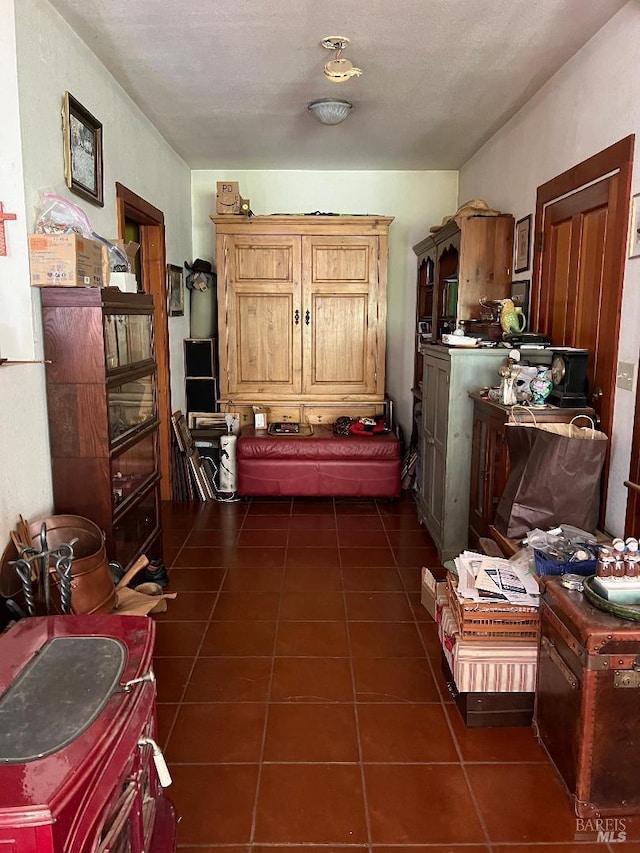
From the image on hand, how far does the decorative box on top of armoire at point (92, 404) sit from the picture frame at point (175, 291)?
1.82 meters

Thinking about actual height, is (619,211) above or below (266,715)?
above

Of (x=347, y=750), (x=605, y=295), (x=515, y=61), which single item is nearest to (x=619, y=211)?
(x=605, y=295)

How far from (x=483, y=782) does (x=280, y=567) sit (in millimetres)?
1911

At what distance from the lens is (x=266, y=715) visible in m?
2.35

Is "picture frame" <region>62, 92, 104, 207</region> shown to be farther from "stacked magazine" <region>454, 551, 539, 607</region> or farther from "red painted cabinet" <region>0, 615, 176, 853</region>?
"stacked magazine" <region>454, 551, 539, 607</region>

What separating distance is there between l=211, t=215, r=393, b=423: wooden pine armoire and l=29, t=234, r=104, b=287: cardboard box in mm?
2684

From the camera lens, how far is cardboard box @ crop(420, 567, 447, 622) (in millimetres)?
2658

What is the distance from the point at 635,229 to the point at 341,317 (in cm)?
290

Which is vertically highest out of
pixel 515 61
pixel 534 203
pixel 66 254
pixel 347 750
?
pixel 515 61

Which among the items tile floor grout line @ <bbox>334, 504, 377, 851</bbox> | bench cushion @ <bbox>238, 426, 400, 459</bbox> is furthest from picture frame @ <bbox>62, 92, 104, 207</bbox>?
tile floor grout line @ <bbox>334, 504, 377, 851</bbox>

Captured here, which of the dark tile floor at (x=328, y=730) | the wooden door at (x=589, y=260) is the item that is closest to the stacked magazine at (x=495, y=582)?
the dark tile floor at (x=328, y=730)

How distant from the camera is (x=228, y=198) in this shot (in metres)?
5.08

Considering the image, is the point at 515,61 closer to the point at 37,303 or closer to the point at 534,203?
the point at 534,203

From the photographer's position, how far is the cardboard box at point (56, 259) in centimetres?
246
